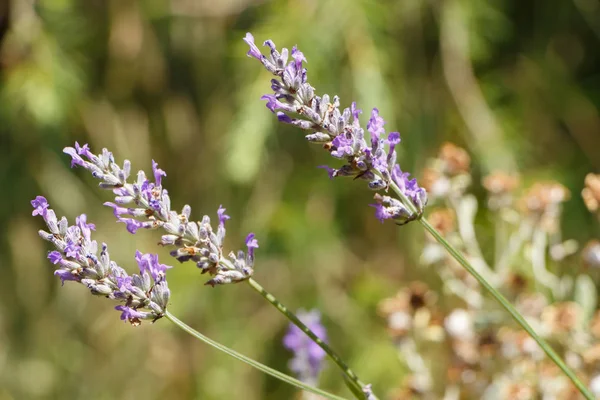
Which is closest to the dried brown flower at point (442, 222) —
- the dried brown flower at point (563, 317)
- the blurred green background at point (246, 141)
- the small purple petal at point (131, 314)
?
the dried brown flower at point (563, 317)

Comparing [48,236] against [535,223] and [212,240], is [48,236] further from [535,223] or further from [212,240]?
[535,223]

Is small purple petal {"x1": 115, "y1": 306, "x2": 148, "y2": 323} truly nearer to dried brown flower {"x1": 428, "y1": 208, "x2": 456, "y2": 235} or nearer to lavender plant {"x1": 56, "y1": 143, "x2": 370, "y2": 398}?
lavender plant {"x1": 56, "y1": 143, "x2": 370, "y2": 398}

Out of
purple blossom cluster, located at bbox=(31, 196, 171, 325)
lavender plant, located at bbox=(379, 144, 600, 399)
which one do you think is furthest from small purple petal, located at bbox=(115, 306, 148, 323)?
lavender plant, located at bbox=(379, 144, 600, 399)

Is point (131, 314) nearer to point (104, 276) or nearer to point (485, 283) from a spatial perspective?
point (104, 276)

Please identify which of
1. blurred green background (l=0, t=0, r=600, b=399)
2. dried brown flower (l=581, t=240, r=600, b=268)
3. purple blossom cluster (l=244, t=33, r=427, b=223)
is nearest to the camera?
purple blossom cluster (l=244, t=33, r=427, b=223)

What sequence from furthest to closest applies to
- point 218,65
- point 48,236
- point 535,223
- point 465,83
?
point 218,65 → point 465,83 → point 535,223 → point 48,236

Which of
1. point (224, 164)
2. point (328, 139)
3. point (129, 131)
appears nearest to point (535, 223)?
point (328, 139)
